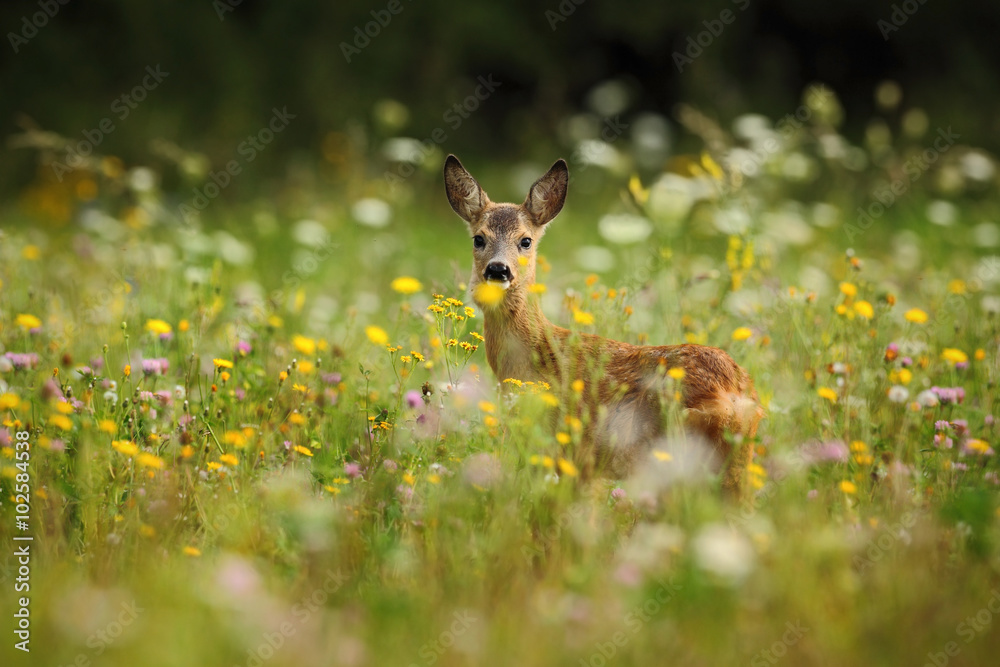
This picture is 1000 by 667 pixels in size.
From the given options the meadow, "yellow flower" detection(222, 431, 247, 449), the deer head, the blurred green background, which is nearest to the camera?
the meadow

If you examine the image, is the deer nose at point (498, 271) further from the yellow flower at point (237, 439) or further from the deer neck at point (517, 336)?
the yellow flower at point (237, 439)

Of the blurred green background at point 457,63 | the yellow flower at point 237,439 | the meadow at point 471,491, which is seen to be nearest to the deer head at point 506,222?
the meadow at point 471,491

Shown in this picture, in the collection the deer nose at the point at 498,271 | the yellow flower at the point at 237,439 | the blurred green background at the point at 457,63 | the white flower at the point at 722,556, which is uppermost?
the blurred green background at the point at 457,63

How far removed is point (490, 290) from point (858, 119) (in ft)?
35.2

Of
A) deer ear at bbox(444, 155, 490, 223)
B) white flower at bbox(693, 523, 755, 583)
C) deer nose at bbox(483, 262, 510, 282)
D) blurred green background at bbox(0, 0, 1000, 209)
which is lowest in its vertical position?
white flower at bbox(693, 523, 755, 583)

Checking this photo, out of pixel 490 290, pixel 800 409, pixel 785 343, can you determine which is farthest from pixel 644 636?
pixel 785 343

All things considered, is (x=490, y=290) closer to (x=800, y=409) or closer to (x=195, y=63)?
(x=800, y=409)

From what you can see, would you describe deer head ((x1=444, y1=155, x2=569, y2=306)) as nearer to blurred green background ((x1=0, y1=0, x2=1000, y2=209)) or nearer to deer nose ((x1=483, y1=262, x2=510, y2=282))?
deer nose ((x1=483, y1=262, x2=510, y2=282))

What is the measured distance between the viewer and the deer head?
3.98 metres

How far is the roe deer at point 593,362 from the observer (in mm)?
3191

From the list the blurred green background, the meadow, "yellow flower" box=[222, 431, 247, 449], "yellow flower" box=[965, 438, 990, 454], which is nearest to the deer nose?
the meadow

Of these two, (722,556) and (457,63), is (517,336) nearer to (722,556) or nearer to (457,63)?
(722,556)

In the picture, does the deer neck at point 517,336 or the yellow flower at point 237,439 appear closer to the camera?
the yellow flower at point 237,439

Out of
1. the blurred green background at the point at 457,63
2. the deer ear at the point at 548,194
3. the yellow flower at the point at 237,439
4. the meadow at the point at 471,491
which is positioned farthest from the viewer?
the blurred green background at the point at 457,63
